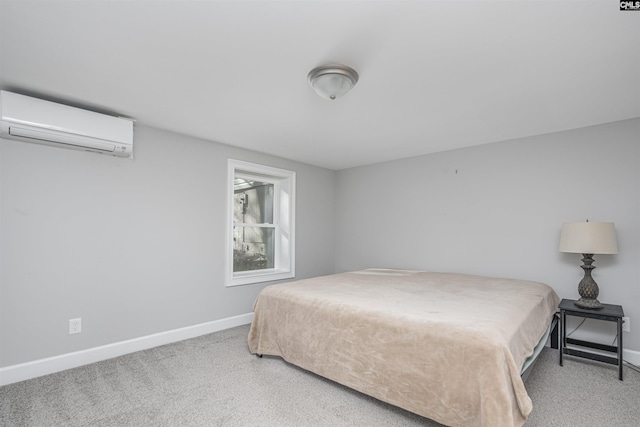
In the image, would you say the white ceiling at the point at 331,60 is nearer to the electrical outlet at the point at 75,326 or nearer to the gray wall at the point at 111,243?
the gray wall at the point at 111,243

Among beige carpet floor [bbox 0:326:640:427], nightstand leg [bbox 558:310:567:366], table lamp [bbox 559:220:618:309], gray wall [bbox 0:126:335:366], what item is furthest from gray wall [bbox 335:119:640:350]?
gray wall [bbox 0:126:335:366]

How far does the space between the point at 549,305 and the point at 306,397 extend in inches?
87.2

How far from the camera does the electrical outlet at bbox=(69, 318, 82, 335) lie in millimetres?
2610

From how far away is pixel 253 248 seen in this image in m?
4.35

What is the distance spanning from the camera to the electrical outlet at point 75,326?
261 cm

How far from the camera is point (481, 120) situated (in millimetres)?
2947

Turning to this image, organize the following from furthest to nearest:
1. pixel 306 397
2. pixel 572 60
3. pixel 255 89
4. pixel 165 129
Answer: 1. pixel 165 129
2. pixel 255 89
3. pixel 306 397
4. pixel 572 60

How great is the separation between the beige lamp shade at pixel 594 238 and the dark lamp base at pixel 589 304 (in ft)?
→ 1.44

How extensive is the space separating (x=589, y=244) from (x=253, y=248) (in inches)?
143

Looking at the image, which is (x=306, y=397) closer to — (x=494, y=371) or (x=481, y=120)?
(x=494, y=371)


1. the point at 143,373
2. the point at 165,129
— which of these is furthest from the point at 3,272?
the point at 165,129

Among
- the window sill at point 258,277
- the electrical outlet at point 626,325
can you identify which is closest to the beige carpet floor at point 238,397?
the electrical outlet at point 626,325

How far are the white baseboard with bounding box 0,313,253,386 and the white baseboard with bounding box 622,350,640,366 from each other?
386 centimetres

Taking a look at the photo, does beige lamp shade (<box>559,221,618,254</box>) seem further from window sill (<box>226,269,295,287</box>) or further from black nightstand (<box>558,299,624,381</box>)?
window sill (<box>226,269,295,287</box>)
